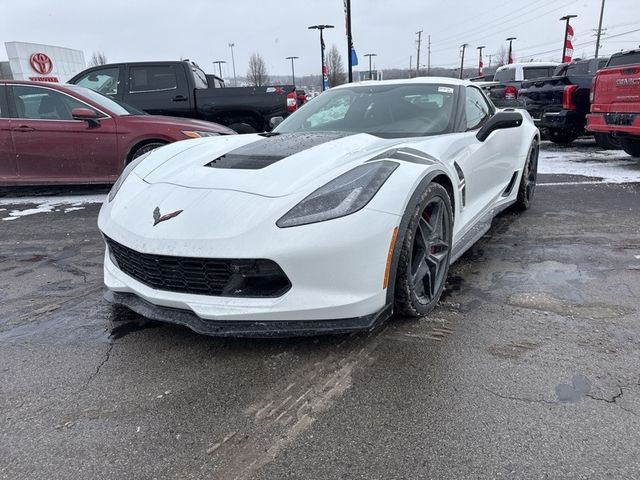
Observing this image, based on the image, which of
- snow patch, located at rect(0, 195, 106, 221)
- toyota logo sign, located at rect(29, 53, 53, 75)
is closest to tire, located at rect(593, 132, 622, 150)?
snow patch, located at rect(0, 195, 106, 221)

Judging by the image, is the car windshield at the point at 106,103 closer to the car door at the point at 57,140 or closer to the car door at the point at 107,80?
the car door at the point at 57,140

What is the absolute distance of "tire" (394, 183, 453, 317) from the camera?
98.5 inches

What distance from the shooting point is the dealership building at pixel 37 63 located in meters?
20.9

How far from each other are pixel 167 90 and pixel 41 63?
17831 millimetres

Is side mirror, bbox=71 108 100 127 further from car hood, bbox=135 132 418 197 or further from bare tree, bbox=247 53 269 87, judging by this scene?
bare tree, bbox=247 53 269 87

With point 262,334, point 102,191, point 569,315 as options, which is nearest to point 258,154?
point 262,334

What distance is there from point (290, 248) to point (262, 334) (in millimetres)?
417

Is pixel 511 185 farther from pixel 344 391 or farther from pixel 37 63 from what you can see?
pixel 37 63

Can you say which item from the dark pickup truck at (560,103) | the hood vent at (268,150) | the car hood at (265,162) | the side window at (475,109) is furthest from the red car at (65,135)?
the dark pickup truck at (560,103)

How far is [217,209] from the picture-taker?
233 centimetres

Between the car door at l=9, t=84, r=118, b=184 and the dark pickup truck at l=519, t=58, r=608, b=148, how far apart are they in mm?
7008

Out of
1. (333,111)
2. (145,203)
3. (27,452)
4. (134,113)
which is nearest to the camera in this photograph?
(27,452)

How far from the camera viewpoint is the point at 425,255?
2.75 meters

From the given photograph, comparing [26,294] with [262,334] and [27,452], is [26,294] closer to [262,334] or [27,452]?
[27,452]
